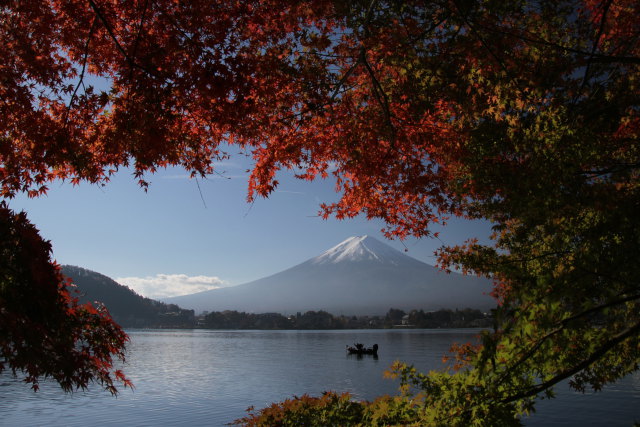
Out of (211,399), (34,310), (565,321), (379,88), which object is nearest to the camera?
(565,321)

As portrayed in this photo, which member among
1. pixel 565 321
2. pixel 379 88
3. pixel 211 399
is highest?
pixel 379 88

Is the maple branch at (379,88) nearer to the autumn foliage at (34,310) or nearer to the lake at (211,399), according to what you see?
the autumn foliage at (34,310)

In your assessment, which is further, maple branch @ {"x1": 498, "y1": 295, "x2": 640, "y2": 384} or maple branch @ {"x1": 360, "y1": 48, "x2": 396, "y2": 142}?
maple branch @ {"x1": 360, "y1": 48, "x2": 396, "y2": 142}

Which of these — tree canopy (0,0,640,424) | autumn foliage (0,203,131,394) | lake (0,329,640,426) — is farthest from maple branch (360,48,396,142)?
lake (0,329,640,426)

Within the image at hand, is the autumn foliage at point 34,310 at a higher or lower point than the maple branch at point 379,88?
lower

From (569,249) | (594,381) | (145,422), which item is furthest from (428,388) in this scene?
(145,422)

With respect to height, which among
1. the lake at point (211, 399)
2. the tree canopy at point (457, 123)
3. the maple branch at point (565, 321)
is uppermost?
the tree canopy at point (457, 123)

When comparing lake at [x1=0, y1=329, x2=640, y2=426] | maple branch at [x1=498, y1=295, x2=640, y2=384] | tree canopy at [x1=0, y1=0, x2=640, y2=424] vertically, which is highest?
tree canopy at [x1=0, y1=0, x2=640, y2=424]

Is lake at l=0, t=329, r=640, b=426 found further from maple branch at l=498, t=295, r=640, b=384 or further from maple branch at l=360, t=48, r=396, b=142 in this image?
maple branch at l=498, t=295, r=640, b=384

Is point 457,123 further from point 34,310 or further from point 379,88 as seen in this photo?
point 34,310

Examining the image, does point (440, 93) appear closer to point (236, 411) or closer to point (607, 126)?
point (607, 126)

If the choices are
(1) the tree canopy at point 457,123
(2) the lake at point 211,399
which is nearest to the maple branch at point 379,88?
(1) the tree canopy at point 457,123

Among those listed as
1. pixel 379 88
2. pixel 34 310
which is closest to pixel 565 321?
pixel 379 88

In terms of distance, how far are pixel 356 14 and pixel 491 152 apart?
2.93 metres
